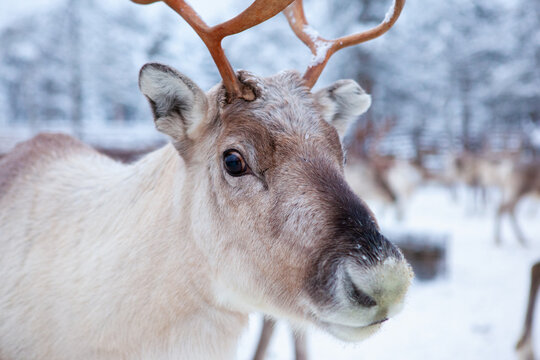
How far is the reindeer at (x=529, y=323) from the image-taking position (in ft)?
12.4

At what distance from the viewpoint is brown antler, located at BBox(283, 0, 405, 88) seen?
2.02m

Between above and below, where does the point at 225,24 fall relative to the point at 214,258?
above

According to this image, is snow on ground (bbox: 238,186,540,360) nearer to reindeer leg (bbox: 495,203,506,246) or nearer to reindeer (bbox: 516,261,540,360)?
reindeer leg (bbox: 495,203,506,246)

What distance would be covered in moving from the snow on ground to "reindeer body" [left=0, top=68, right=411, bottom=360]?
70 cm

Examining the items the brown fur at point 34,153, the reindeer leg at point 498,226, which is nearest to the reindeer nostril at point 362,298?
the brown fur at point 34,153

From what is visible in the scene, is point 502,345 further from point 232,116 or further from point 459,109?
point 459,109

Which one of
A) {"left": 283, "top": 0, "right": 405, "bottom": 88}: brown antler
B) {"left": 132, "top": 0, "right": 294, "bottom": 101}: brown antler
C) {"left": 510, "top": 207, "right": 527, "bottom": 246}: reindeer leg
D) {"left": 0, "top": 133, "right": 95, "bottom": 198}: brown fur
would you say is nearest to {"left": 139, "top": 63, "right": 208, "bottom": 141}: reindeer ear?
{"left": 132, "top": 0, "right": 294, "bottom": 101}: brown antler

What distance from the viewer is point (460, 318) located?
516cm

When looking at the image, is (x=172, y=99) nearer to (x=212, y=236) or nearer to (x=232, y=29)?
(x=232, y=29)

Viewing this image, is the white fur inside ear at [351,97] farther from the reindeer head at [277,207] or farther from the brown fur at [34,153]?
the brown fur at [34,153]

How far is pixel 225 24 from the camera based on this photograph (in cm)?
167

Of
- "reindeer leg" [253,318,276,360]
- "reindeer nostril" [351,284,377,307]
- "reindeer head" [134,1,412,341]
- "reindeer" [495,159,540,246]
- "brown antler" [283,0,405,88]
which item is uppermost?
"brown antler" [283,0,405,88]

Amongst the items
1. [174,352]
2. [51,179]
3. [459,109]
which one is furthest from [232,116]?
[459,109]

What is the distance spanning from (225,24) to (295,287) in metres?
1.17
